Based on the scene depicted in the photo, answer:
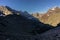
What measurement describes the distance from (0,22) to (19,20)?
2.35 m

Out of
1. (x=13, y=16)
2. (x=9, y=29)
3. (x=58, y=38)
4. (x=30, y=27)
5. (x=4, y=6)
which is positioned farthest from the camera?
(x=4, y=6)

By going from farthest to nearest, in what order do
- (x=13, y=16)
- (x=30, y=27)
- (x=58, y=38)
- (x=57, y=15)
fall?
(x=57, y=15)
(x=13, y=16)
(x=30, y=27)
(x=58, y=38)

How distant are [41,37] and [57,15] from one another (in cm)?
2092

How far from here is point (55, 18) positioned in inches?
1380

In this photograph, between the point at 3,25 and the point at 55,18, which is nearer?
the point at 3,25

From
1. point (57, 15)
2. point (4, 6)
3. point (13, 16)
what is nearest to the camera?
point (13, 16)

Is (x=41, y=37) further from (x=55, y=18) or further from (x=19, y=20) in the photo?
(x=55, y=18)

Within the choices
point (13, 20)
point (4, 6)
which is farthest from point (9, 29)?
point (4, 6)

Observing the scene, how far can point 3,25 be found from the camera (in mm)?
16453

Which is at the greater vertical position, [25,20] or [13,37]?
[25,20]

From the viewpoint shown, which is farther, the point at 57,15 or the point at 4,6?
the point at 57,15

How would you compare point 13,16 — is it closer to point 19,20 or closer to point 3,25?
point 19,20

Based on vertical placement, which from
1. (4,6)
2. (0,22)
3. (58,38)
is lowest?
(58,38)

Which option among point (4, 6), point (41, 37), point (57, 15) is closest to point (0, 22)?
point (41, 37)
